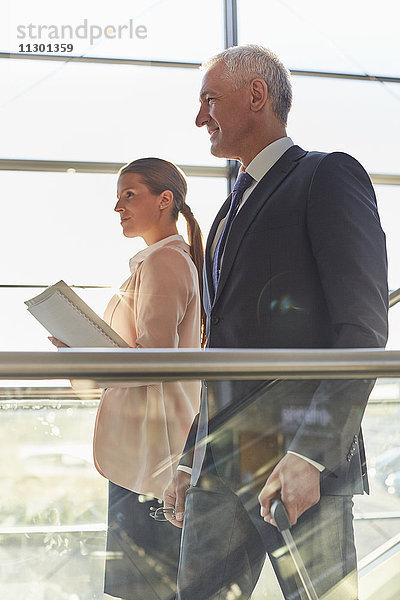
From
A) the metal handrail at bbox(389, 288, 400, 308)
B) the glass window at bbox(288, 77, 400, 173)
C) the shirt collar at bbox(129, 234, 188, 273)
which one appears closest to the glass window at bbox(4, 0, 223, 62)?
the glass window at bbox(288, 77, 400, 173)

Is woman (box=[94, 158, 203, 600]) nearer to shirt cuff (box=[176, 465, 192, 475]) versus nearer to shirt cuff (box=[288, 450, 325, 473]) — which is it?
shirt cuff (box=[176, 465, 192, 475])

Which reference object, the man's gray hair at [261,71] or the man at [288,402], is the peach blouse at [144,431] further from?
the man's gray hair at [261,71]

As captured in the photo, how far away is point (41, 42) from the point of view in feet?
17.1

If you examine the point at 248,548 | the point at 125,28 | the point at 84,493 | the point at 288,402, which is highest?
the point at 125,28

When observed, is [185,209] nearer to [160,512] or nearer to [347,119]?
[160,512]

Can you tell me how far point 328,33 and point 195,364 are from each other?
5285mm

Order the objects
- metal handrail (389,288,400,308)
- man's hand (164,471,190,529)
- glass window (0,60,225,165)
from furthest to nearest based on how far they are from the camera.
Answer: glass window (0,60,225,165)
metal handrail (389,288,400,308)
man's hand (164,471,190,529)

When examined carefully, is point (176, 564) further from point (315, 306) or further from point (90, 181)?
point (90, 181)

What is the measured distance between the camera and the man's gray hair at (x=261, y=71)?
1.45 metres

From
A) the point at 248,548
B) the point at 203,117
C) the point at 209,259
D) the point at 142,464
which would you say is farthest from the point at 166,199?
the point at 248,548

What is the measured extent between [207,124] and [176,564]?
83cm

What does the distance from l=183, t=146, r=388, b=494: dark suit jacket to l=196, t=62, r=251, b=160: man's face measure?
0.15m

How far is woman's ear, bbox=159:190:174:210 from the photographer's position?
71.1 inches

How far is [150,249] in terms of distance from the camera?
167 cm
